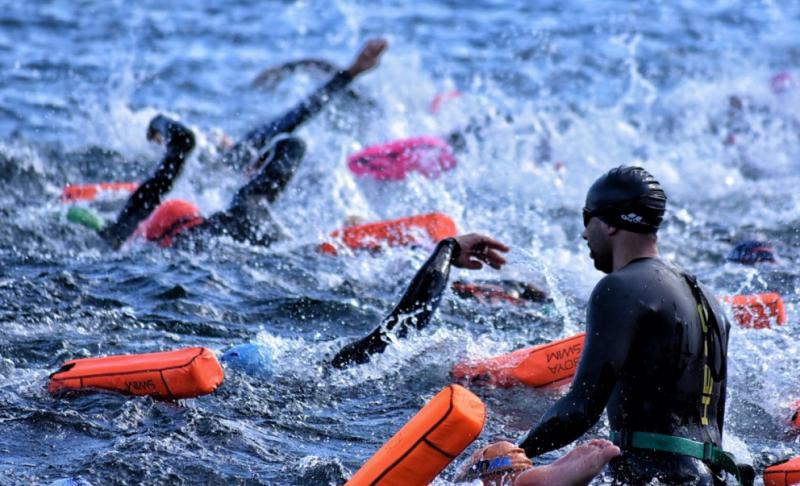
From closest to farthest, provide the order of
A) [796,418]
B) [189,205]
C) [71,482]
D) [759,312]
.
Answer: [71,482]
[796,418]
[759,312]
[189,205]

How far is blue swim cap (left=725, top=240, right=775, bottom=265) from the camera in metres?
8.41

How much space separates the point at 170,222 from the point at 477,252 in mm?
3288

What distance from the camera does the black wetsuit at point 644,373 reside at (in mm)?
3943

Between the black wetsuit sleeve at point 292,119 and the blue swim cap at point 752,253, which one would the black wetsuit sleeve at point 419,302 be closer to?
the blue swim cap at point 752,253

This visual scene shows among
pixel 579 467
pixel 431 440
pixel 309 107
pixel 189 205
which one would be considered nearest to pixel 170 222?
pixel 189 205

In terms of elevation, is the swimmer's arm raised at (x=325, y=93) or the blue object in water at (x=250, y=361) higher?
the swimmer's arm raised at (x=325, y=93)

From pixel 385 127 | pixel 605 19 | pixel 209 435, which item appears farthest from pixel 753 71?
pixel 209 435

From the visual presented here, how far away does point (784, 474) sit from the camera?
4578mm

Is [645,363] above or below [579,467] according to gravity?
above

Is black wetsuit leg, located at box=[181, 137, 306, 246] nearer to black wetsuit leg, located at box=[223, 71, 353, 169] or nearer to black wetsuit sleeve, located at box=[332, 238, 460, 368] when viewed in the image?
black wetsuit leg, located at box=[223, 71, 353, 169]

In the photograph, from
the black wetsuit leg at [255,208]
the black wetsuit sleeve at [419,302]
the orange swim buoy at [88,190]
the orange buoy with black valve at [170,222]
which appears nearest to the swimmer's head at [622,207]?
the black wetsuit sleeve at [419,302]

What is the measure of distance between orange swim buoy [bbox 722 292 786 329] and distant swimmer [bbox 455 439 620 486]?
113 inches

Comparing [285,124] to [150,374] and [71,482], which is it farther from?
[71,482]

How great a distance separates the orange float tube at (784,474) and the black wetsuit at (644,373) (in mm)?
623
